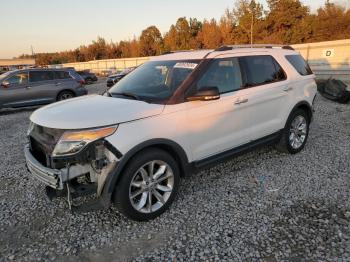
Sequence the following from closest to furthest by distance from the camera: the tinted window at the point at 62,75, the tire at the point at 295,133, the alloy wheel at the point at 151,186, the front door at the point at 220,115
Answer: the alloy wheel at the point at 151,186
the front door at the point at 220,115
the tire at the point at 295,133
the tinted window at the point at 62,75

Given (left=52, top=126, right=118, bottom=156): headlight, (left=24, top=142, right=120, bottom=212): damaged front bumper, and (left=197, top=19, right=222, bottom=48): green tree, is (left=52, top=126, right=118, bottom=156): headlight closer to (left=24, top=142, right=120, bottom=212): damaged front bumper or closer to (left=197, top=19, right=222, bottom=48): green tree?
(left=24, top=142, right=120, bottom=212): damaged front bumper

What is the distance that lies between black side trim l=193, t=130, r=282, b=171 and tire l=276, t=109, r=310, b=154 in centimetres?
23

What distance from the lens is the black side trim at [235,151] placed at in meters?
4.01

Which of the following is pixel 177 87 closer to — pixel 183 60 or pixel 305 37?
pixel 183 60

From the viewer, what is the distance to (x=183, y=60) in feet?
14.1

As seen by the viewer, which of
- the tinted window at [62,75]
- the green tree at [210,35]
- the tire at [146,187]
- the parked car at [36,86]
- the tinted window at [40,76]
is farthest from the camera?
the green tree at [210,35]

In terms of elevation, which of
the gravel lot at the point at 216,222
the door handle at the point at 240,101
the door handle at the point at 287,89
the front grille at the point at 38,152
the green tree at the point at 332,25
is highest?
the green tree at the point at 332,25

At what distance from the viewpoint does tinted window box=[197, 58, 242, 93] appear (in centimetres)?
404

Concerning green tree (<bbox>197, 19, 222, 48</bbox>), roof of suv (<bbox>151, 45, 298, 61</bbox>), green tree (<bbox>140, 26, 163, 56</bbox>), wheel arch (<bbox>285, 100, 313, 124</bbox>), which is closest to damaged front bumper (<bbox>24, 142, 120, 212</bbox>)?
roof of suv (<bbox>151, 45, 298, 61</bbox>)

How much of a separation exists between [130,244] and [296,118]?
12.3 ft

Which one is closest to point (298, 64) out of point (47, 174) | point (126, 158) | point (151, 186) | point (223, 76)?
point (223, 76)

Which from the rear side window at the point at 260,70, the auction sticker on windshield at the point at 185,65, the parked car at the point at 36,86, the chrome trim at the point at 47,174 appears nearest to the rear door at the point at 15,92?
the parked car at the point at 36,86

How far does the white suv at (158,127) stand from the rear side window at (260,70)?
0.02m

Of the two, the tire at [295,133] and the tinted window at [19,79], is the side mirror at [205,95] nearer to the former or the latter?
the tire at [295,133]
